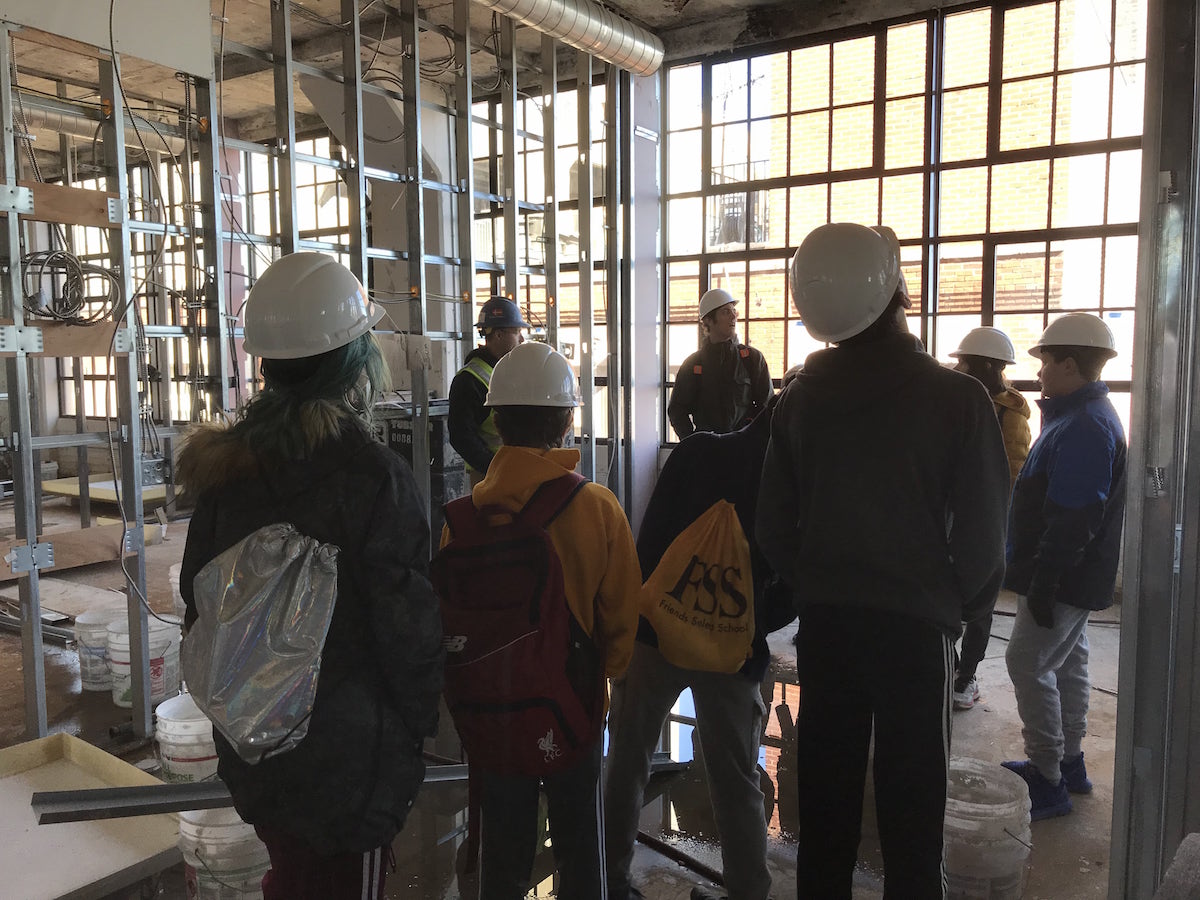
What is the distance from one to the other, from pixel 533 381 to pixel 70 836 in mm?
2129

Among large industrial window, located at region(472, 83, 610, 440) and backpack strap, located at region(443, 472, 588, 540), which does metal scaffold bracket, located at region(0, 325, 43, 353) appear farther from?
large industrial window, located at region(472, 83, 610, 440)

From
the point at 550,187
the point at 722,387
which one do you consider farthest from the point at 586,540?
the point at 550,187

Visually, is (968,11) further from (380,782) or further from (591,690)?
(380,782)

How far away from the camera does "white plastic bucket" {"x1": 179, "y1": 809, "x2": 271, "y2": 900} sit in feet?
7.87

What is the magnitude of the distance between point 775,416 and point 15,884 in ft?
8.16

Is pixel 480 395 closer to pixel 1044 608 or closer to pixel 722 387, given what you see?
pixel 722 387

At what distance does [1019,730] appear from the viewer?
3.82 metres

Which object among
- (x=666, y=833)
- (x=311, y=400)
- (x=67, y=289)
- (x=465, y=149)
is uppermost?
(x=465, y=149)

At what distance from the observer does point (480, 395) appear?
404 centimetres

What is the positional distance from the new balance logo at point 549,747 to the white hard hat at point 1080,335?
2.30m

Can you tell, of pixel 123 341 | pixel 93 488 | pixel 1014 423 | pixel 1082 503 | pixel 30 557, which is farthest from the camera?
pixel 93 488

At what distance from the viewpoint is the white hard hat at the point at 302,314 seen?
5.13ft

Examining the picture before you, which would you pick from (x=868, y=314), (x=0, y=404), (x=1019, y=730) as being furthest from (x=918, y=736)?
(x=0, y=404)

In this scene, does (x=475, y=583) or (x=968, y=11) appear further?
(x=968, y=11)
